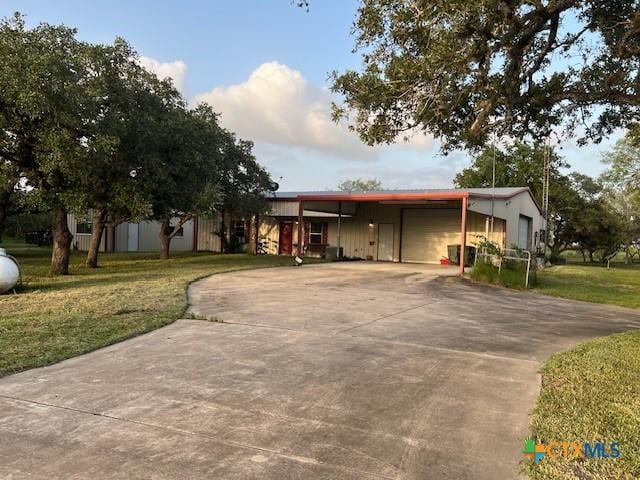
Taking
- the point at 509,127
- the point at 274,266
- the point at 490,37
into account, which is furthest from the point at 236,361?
the point at 274,266

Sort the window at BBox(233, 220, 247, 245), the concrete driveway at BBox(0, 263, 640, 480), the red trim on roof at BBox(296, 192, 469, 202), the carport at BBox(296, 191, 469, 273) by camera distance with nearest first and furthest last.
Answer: the concrete driveway at BBox(0, 263, 640, 480) → the red trim on roof at BBox(296, 192, 469, 202) → the carport at BBox(296, 191, 469, 273) → the window at BBox(233, 220, 247, 245)

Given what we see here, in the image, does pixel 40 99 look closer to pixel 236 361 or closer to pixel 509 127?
pixel 236 361

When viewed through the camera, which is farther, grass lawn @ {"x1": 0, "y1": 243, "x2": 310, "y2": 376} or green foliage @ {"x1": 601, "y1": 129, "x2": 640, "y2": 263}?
green foliage @ {"x1": 601, "y1": 129, "x2": 640, "y2": 263}

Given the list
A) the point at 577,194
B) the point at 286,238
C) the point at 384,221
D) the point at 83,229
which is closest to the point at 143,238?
the point at 83,229

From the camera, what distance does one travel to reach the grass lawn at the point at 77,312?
596 cm

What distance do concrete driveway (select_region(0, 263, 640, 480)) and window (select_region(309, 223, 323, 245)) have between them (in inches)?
735

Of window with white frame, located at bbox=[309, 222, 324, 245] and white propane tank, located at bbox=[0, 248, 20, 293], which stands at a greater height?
window with white frame, located at bbox=[309, 222, 324, 245]

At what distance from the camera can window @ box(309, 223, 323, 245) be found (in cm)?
2716

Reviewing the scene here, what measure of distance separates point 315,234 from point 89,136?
15.9 meters

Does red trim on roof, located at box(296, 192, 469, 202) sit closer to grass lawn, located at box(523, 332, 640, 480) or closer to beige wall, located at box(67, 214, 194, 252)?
beige wall, located at box(67, 214, 194, 252)

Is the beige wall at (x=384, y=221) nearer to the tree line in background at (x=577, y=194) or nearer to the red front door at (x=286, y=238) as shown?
the red front door at (x=286, y=238)

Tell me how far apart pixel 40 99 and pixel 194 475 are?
436 inches

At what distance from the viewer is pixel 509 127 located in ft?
31.0

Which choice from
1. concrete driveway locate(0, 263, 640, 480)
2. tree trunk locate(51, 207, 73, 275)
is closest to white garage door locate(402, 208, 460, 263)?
concrete driveway locate(0, 263, 640, 480)
